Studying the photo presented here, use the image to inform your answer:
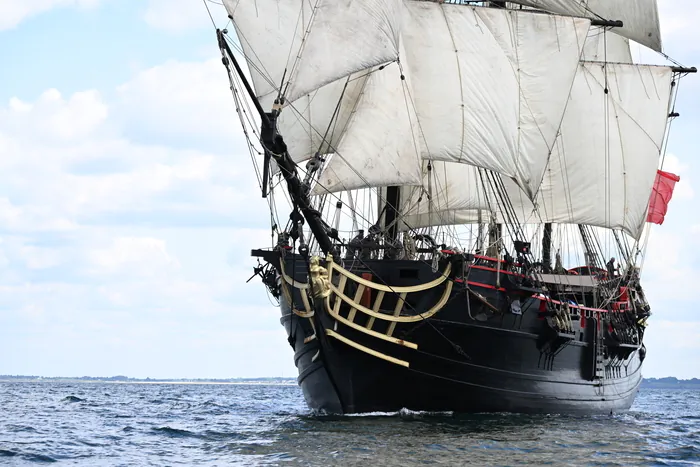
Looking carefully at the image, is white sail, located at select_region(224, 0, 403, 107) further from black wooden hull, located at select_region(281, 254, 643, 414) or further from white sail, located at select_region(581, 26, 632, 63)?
white sail, located at select_region(581, 26, 632, 63)

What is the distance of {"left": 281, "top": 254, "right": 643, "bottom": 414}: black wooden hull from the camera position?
1351 inches

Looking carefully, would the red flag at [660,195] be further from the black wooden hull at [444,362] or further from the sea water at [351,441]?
the black wooden hull at [444,362]

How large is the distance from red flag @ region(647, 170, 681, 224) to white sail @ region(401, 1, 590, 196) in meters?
14.1

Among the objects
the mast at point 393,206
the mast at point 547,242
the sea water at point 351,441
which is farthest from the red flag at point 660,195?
the mast at point 393,206

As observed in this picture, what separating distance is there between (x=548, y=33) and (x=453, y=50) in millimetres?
5791

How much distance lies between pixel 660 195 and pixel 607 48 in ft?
31.3

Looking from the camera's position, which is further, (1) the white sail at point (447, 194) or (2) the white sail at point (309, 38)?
(1) the white sail at point (447, 194)

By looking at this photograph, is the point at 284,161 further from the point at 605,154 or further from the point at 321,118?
the point at 605,154

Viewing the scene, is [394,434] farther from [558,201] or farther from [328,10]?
[558,201]

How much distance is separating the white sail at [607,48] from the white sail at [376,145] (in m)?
22.7

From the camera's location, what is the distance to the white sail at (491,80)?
1612 inches

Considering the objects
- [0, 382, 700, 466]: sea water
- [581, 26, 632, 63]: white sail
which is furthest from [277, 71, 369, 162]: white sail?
[581, 26, 632, 63]: white sail

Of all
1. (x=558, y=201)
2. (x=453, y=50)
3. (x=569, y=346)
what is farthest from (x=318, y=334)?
(x=558, y=201)

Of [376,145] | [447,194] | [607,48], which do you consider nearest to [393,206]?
[376,145]
